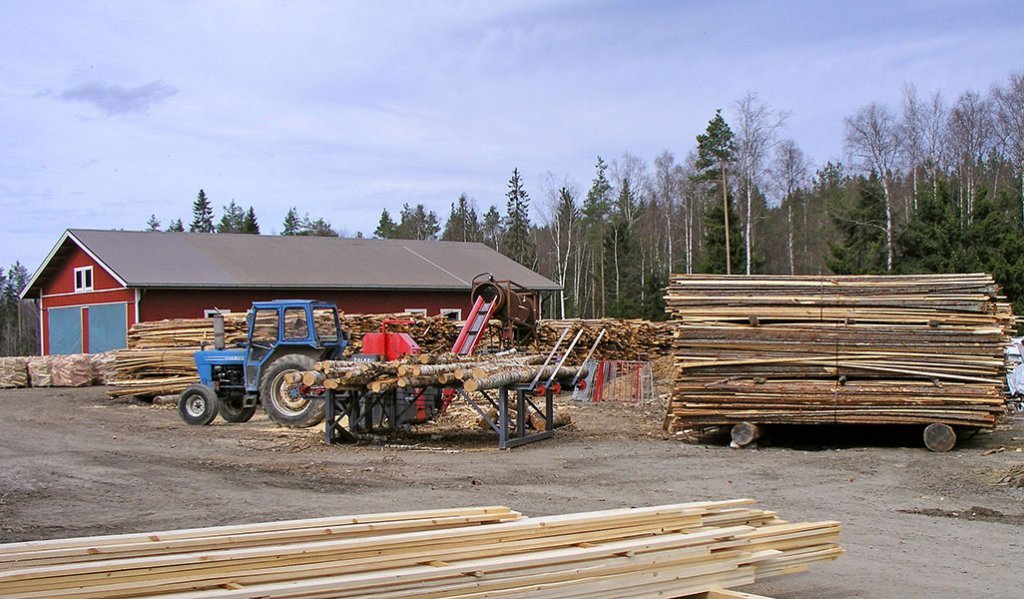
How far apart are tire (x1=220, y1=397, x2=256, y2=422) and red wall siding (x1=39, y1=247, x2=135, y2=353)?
13.0 metres

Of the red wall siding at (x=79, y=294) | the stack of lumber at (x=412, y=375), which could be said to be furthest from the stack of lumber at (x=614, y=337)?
the red wall siding at (x=79, y=294)

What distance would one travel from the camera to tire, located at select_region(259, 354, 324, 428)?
57.0ft

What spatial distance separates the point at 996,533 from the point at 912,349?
584 cm

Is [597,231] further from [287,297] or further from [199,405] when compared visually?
[199,405]

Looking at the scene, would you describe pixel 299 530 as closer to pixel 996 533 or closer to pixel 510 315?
pixel 996 533

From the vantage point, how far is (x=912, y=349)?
47.1ft

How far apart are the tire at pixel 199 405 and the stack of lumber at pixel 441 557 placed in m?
12.6

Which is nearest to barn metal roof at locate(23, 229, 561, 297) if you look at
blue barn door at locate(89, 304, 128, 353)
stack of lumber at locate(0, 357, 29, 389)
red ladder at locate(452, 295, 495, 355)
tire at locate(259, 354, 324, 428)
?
blue barn door at locate(89, 304, 128, 353)

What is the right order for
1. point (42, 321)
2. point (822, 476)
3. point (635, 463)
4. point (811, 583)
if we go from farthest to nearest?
point (42, 321) → point (635, 463) → point (822, 476) → point (811, 583)

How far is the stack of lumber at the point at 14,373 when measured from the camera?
98.4ft

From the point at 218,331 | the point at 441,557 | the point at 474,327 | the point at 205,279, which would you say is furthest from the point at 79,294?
the point at 441,557

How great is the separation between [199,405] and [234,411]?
897 millimetres

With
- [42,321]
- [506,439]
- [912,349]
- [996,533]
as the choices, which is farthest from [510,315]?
[42,321]

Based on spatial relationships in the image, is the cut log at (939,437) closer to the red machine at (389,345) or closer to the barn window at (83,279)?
the red machine at (389,345)
